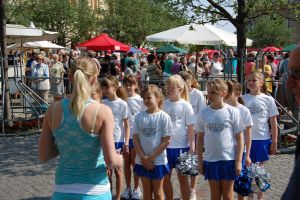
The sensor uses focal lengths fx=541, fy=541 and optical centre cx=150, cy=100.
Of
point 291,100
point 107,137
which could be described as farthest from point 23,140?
point 107,137

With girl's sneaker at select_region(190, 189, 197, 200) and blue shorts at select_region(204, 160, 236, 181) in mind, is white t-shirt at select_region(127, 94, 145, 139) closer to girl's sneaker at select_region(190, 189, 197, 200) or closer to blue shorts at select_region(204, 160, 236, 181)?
girl's sneaker at select_region(190, 189, 197, 200)

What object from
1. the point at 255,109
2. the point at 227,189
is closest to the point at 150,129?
the point at 227,189

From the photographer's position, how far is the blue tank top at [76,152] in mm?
3631

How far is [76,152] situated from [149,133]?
208cm

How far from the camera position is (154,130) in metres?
5.69

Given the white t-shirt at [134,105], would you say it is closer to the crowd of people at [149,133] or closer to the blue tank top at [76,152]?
the crowd of people at [149,133]

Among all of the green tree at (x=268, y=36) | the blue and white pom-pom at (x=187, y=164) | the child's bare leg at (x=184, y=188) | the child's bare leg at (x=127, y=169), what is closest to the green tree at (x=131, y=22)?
the green tree at (x=268, y=36)

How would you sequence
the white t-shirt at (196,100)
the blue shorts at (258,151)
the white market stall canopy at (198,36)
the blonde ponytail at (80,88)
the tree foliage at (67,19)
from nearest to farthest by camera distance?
the blonde ponytail at (80,88), the blue shorts at (258,151), the white t-shirt at (196,100), the white market stall canopy at (198,36), the tree foliage at (67,19)

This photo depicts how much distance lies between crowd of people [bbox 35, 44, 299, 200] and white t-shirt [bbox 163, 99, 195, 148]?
1 cm

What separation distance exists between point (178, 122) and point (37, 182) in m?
2.68

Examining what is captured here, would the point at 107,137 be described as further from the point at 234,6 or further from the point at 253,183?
the point at 234,6

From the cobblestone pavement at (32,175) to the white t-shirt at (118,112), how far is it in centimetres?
126

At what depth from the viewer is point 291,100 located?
12859 millimetres

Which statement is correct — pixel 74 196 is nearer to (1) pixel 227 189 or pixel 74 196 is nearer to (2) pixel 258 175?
(1) pixel 227 189
